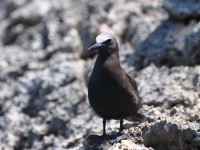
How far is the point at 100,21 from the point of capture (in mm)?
12977

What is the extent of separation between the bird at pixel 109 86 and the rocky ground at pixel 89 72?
418 mm

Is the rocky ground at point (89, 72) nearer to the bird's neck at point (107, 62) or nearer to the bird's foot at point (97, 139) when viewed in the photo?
the bird's foot at point (97, 139)

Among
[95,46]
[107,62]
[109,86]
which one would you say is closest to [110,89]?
[109,86]

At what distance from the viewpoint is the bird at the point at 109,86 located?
25.9 feet

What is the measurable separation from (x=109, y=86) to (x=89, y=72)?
354 centimetres

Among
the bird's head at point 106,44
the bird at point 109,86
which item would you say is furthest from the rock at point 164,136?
the bird's head at point 106,44

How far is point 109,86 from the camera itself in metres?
7.88

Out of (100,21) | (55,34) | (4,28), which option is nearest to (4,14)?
(4,28)

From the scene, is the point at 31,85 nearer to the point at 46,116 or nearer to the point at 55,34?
the point at 46,116

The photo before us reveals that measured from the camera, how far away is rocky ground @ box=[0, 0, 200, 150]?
8.31 metres

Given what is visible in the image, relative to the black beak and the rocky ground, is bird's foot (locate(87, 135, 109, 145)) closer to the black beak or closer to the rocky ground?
the rocky ground

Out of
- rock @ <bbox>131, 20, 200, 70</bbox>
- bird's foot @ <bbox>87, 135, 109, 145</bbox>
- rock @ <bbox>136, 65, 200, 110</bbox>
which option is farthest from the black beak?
rock @ <bbox>131, 20, 200, 70</bbox>

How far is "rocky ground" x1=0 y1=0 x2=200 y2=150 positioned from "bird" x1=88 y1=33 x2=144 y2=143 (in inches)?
16.5

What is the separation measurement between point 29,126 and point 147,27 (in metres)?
3.80
